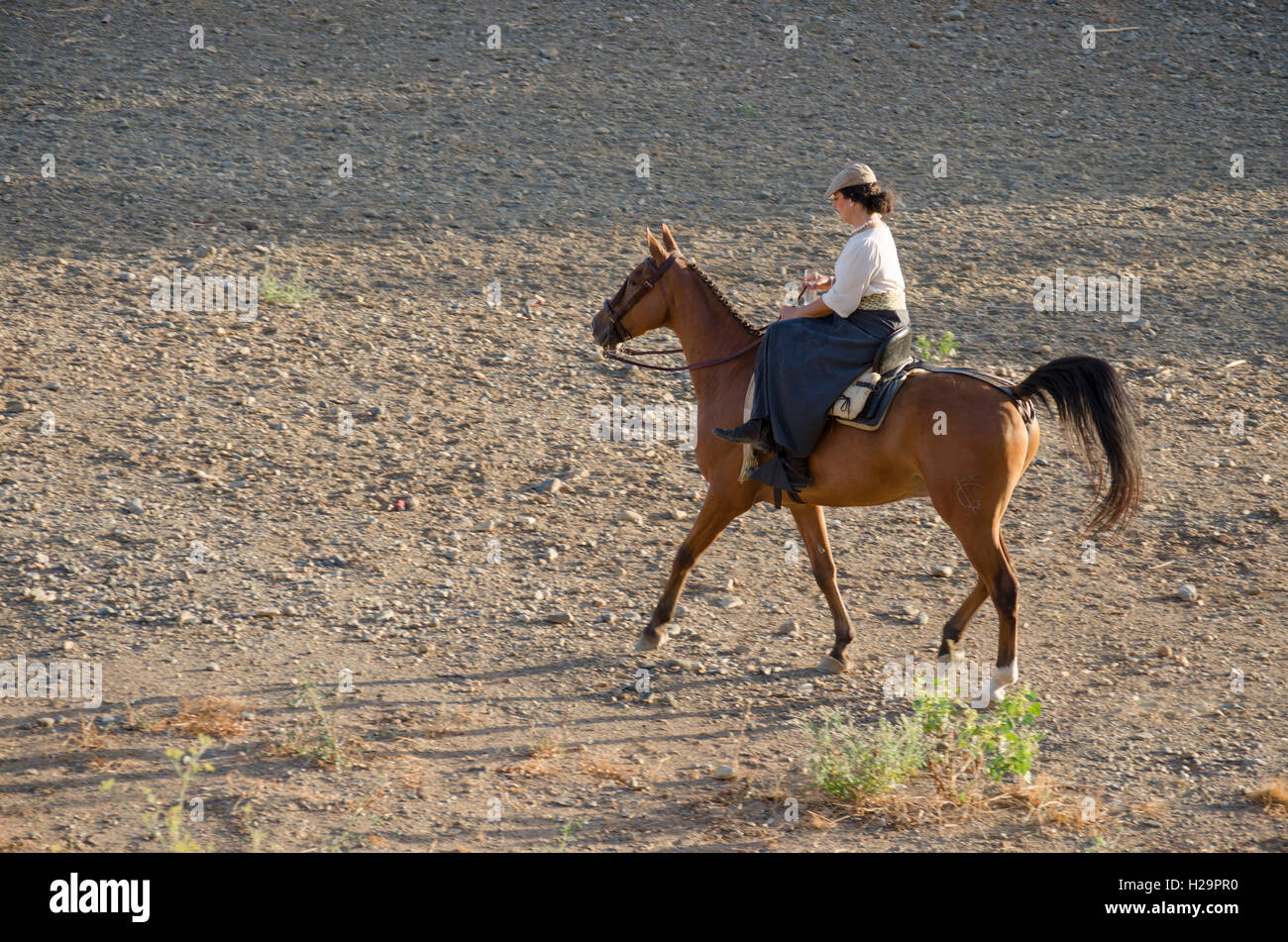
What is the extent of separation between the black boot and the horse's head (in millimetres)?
1097

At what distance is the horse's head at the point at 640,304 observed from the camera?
7461mm

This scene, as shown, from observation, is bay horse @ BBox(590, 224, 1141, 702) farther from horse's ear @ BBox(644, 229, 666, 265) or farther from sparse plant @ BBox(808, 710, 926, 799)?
sparse plant @ BBox(808, 710, 926, 799)

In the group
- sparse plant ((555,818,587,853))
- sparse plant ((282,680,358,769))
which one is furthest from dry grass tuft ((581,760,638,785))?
sparse plant ((282,680,358,769))

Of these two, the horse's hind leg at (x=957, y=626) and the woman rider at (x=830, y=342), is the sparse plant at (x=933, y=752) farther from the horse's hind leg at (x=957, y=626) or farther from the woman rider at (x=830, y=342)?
the woman rider at (x=830, y=342)

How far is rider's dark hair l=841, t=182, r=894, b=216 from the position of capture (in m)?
6.51

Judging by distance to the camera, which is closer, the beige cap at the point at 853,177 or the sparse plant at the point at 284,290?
the beige cap at the point at 853,177

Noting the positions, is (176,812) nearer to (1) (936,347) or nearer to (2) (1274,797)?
(2) (1274,797)

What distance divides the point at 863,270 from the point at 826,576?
185 centimetres

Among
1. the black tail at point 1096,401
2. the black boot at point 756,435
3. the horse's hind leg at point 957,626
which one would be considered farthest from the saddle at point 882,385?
the horse's hind leg at point 957,626

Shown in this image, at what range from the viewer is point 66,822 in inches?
206

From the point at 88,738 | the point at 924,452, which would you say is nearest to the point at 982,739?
the point at 924,452

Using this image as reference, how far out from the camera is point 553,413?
10.0 meters

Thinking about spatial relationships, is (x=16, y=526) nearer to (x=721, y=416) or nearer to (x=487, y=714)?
(x=487, y=714)

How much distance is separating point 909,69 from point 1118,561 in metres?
11.1
